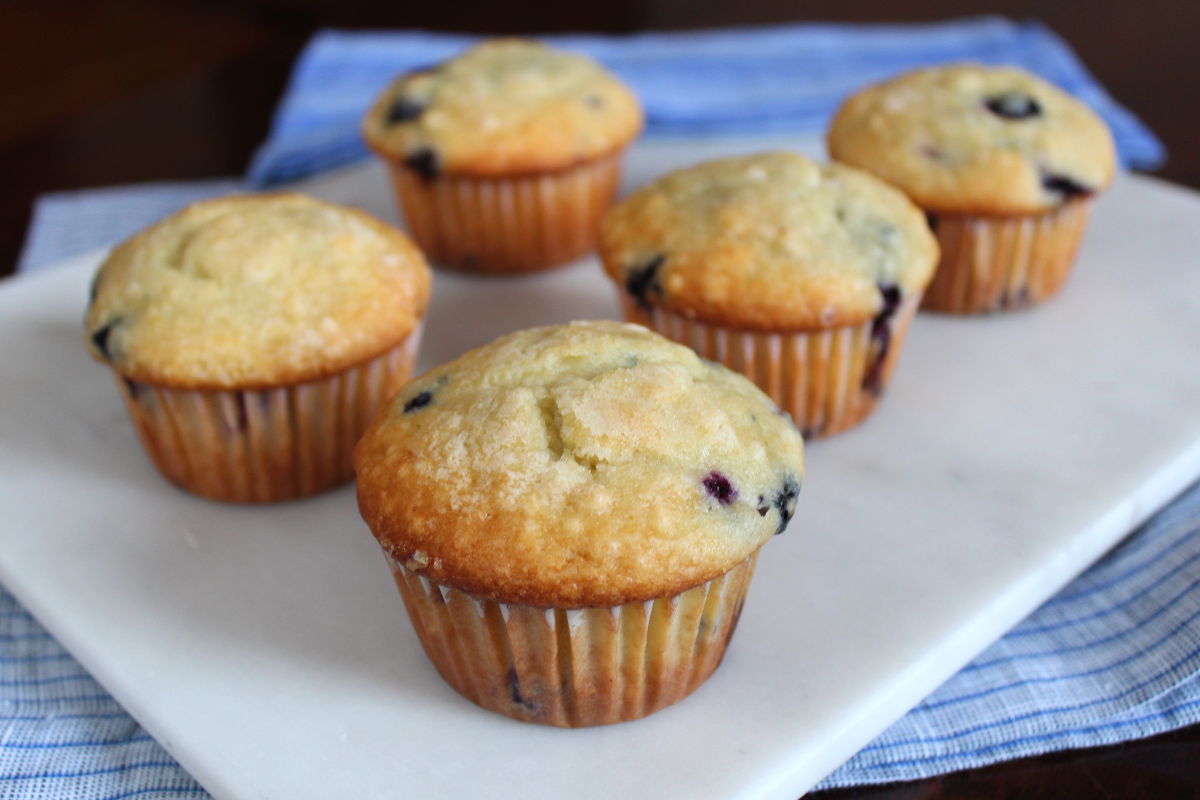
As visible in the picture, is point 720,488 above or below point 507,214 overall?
above

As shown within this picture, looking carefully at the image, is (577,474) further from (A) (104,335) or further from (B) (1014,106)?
(B) (1014,106)

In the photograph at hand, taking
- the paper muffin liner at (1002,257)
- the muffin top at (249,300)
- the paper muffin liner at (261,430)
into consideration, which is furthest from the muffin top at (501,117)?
the paper muffin liner at (1002,257)

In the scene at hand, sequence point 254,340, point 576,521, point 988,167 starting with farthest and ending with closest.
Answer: point 988,167 < point 254,340 < point 576,521

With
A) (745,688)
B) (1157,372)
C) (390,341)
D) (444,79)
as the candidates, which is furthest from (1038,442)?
(444,79)

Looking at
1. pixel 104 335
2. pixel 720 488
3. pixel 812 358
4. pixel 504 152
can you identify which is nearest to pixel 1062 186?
pixel 812 358

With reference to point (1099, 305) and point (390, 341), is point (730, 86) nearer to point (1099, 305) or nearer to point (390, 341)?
point (1099, 305)

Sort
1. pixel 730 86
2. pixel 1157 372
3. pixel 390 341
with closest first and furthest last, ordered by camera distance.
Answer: pixel 390 341 → pixel 1157 372 → pixel 730 86

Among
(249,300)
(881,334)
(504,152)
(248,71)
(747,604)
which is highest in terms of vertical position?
(249,300)
